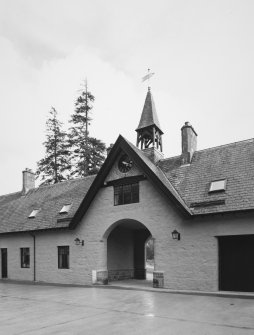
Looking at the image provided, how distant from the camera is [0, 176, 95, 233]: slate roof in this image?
2113cm

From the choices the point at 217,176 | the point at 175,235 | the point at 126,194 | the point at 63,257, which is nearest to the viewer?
the point at 175,235

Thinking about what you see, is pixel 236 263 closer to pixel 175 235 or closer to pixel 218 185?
pixel 175 235

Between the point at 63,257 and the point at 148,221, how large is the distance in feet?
21.8

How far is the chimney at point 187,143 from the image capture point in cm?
1848

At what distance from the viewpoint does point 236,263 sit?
14.4 m

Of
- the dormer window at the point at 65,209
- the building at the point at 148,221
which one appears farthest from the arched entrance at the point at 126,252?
the dormer window at the point at 65,209

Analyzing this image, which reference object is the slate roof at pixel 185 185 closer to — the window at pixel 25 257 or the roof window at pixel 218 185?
the roof window at pixel 218 185

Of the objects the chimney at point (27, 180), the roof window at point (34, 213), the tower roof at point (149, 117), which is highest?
the tower roof at point (149, 117)

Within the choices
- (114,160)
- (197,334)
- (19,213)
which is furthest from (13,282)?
(197,334)

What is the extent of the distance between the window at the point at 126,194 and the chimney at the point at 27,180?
1285 cm

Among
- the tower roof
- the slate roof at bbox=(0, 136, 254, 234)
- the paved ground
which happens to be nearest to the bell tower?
the tower roof

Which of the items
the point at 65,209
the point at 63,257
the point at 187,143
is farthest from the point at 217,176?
the point at 63,257

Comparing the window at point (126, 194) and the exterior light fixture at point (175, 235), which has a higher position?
the window at point (126, 194)

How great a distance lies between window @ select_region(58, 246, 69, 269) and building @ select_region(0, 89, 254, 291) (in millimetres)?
60
